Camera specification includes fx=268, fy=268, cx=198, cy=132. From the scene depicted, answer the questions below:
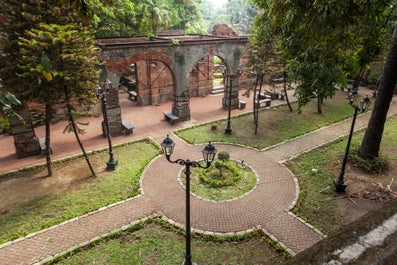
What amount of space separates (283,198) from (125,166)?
6.85 m

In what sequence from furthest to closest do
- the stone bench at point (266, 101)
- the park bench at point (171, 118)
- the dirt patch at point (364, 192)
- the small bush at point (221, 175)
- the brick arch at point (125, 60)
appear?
1. the stone bench at point (266, 101)
2. the park bench at point (171, 118)
3. the brick arch at point (125, 60)
4. the small bush at point (221, 175)
5. the dirt patch at point (364, 192)

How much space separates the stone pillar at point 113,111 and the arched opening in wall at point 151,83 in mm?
5903

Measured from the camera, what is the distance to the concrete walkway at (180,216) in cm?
777

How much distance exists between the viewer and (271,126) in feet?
54.3

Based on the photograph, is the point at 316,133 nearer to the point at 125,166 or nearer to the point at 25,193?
the point at 125,166

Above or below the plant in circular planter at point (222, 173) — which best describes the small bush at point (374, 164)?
above

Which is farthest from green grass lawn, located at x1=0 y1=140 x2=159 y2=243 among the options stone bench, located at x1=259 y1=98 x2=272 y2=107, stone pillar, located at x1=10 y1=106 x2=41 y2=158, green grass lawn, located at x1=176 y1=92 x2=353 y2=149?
stone bench, located at x1=259 y1=98 x2=272 y2=107

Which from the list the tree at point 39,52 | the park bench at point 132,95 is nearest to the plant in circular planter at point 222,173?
the tree at point 39,52

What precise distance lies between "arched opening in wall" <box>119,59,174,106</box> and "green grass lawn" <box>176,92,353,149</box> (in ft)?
21.1

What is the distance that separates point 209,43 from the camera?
17.1 metres

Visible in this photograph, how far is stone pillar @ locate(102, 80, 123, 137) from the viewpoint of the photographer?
576 inches

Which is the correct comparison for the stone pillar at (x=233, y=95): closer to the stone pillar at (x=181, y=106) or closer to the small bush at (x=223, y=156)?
the stone pillar at (x=181, y=106)

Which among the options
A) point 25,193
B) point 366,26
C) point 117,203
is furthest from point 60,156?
point 366,26

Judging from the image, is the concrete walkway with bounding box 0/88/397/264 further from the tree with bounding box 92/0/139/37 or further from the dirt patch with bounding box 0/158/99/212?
the tree with bounding box 92/0/139/37
